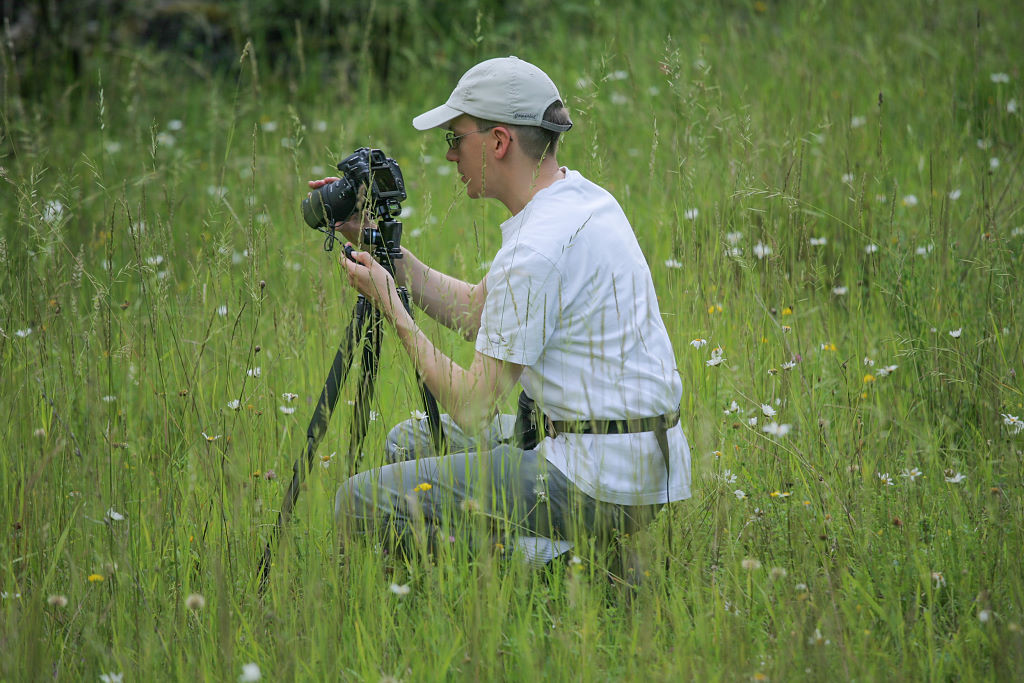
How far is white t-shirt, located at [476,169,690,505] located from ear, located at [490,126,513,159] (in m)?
0.15

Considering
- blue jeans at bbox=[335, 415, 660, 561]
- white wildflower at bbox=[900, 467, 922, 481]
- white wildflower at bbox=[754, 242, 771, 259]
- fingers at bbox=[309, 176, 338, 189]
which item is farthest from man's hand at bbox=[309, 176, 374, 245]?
white wildflower at bbox=[754, 242, 771, 259]

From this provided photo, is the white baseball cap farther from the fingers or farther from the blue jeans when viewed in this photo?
the blue jeans

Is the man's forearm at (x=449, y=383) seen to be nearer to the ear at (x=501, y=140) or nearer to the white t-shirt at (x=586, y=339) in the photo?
the white t-shirt at (x=586, y=339)

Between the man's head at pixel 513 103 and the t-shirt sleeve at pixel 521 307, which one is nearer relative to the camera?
the t-shirt sleeve at pixel 521 307

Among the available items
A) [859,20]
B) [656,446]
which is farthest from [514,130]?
[859,20]

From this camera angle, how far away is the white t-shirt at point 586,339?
2.01m

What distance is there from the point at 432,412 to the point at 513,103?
2.47 feet

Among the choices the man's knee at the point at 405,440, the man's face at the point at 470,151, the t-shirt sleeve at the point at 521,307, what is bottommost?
the man's knee at the point at 405,440

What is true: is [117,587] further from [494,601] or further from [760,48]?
[760,48]

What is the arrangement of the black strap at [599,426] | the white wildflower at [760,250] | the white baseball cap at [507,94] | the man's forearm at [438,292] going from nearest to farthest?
the black strap at [599,426] → the white baseball cap at [507,94] → the man's forearm at [438,292] → the white wildflower at [760,250]

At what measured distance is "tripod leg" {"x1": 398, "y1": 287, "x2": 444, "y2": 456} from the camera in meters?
2.13

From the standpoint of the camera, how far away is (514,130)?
219cm

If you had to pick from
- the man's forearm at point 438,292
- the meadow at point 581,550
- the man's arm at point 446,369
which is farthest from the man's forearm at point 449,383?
the man's forearm at point 438,292

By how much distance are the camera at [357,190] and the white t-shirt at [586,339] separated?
0.29m
